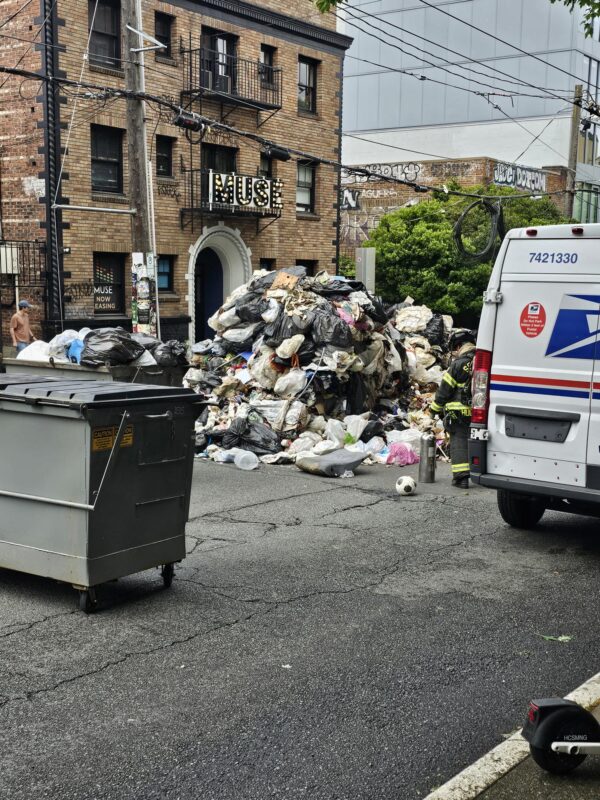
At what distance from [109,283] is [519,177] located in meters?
22.0

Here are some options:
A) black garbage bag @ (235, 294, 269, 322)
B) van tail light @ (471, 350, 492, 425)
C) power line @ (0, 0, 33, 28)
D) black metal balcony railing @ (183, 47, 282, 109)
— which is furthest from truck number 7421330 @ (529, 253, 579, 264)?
black metal balcony railing @ (183, 47, 282, 109)

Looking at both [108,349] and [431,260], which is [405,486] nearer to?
[108,349]

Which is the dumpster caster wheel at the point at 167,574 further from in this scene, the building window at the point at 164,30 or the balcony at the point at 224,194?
the building window at the point at 164,30

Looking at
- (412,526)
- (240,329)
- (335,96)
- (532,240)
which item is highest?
(335,96)

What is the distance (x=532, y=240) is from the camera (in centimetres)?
748

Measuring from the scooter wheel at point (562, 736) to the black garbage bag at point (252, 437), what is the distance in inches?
334

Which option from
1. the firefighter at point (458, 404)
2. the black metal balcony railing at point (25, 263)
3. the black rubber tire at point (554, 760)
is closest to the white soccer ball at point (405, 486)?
the firefighter at point (458, 404)

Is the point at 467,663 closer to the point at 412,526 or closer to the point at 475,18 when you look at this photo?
the point at 412,526

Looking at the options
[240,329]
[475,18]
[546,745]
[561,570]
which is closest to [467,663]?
[546,745]

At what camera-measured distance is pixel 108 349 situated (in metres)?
11.6

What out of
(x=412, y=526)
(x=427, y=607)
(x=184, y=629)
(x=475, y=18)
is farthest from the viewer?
(x=475, y=18)

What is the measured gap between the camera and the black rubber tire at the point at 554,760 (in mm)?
3816

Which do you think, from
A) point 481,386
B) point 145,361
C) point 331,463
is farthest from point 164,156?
point 481,386

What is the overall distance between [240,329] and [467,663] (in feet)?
32.7
